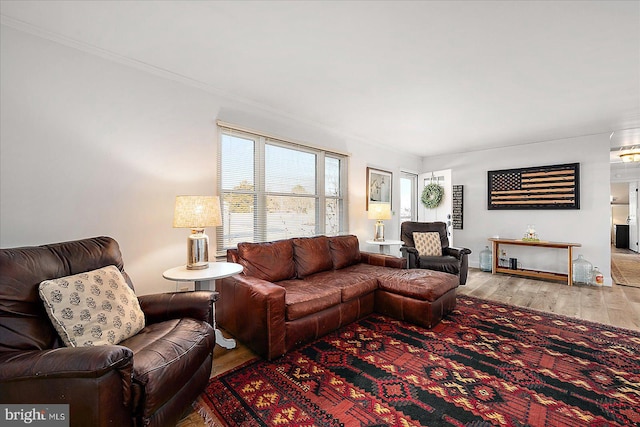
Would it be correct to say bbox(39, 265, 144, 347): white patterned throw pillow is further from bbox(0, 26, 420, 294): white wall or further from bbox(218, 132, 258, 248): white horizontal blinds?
bbox(218, 132, 258, 248): white horizontal blinds

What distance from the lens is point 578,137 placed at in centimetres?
473

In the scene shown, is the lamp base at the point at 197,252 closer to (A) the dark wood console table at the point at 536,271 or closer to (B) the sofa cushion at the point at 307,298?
(B) the sofa cushion at the point at 307,298

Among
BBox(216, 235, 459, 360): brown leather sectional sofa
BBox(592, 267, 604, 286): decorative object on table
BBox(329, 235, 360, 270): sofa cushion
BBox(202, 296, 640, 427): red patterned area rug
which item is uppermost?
BBox(329, 235, 360, 270): sofa cushion

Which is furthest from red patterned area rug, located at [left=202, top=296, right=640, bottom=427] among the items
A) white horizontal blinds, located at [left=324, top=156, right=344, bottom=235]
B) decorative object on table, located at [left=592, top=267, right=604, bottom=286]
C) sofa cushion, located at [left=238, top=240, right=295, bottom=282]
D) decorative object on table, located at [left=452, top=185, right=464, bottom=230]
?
decorative object on table, located at [left=452, top=185, right=464, bottom=230]

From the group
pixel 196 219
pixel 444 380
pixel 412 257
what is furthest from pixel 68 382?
pixel 412 257

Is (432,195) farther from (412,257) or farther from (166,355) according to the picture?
(166,355)

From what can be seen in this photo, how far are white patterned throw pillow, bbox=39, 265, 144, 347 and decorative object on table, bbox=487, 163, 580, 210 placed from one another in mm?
6070

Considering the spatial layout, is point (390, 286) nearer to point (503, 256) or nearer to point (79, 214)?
point (79, 214)

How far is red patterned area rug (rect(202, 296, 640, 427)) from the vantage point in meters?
1.62

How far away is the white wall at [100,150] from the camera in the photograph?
2000mm

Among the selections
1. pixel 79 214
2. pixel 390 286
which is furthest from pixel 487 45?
pixel 79 214

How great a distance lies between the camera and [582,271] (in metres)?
4.57

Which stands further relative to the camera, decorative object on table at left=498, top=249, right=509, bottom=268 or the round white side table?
decorative object on table at left=498, top=249, right=509, bottom=268

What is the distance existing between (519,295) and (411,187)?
10.3ft
